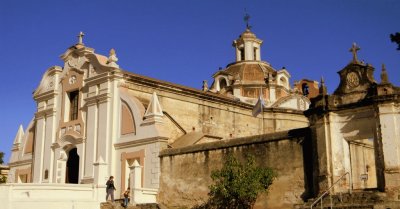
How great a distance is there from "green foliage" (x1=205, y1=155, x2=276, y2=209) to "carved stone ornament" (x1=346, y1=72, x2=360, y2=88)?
4457 millimetres

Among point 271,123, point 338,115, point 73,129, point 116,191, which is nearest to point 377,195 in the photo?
point 338,115

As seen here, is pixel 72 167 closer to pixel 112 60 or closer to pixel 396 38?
pixel 112 60

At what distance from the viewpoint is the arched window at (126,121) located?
28.2 meters

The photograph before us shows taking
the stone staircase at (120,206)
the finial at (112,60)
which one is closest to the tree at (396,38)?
the stone staircase at (120,206)

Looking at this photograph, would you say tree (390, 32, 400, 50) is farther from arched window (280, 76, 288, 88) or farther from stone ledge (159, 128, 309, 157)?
Result: arched window (280, 76, 288, 88)

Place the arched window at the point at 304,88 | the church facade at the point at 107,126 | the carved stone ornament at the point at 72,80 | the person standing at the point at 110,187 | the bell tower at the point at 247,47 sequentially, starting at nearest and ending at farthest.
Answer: the person standing at the point at 110,187 < the church facade at the point at 107,126 < the carved stone ornament at the point at 72,80 < the bell tower at the point at 247,47 < the arched window at the point at 304,88

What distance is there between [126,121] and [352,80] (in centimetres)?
1284

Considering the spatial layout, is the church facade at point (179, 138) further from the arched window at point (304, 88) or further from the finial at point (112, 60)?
the arched window at point (304, 88)

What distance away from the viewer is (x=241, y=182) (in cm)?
2075

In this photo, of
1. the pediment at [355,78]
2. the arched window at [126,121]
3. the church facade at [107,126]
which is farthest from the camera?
the arched window at [126,121]

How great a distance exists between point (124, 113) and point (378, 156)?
1426 cm

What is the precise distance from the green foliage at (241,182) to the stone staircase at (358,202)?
2133 mm

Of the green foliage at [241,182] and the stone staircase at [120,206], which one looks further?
the stone staircase at [120,206]

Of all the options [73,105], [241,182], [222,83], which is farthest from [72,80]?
[222,83]
